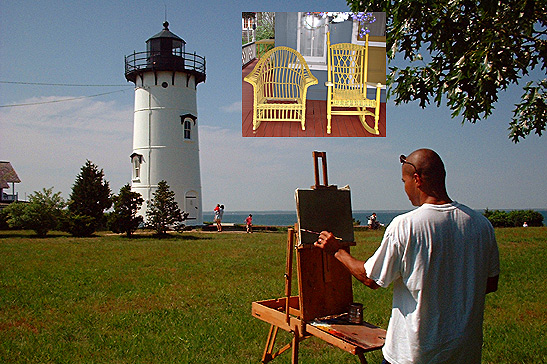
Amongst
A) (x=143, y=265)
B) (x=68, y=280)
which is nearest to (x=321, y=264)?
(x=68, y=280)

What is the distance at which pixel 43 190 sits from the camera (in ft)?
81.6

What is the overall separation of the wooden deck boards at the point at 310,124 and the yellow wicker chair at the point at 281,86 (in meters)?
0.08

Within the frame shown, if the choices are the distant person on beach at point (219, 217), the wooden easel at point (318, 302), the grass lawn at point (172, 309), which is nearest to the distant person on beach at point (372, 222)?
the distant person on beach at point (219, 217)

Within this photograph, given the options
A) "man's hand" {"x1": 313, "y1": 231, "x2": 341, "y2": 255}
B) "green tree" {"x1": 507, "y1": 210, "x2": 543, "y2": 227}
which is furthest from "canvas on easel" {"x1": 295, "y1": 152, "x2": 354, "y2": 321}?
"green tree" {"x1": 507, "y1": 210, "x2": 543, "y2": 227}

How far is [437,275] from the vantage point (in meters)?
2.93

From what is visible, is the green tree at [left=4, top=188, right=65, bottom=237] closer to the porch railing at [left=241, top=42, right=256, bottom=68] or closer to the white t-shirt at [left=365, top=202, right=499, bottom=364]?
the porch railing at [left=241, top=42, right=256, bottom=68]

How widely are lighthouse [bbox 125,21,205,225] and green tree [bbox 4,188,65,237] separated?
17.8 feet

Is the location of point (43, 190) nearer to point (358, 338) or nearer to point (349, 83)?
point (349, 83)

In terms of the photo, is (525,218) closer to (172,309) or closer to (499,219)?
(499,219)

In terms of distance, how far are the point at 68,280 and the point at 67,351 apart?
5.02 m

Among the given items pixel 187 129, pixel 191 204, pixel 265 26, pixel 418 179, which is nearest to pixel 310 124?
pixel 265 26

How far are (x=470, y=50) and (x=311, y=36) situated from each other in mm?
2249

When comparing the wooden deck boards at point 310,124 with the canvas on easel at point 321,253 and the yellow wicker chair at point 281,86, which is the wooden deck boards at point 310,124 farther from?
the canvas on easel at point 321,253

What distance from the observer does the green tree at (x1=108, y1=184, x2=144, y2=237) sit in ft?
75.5
